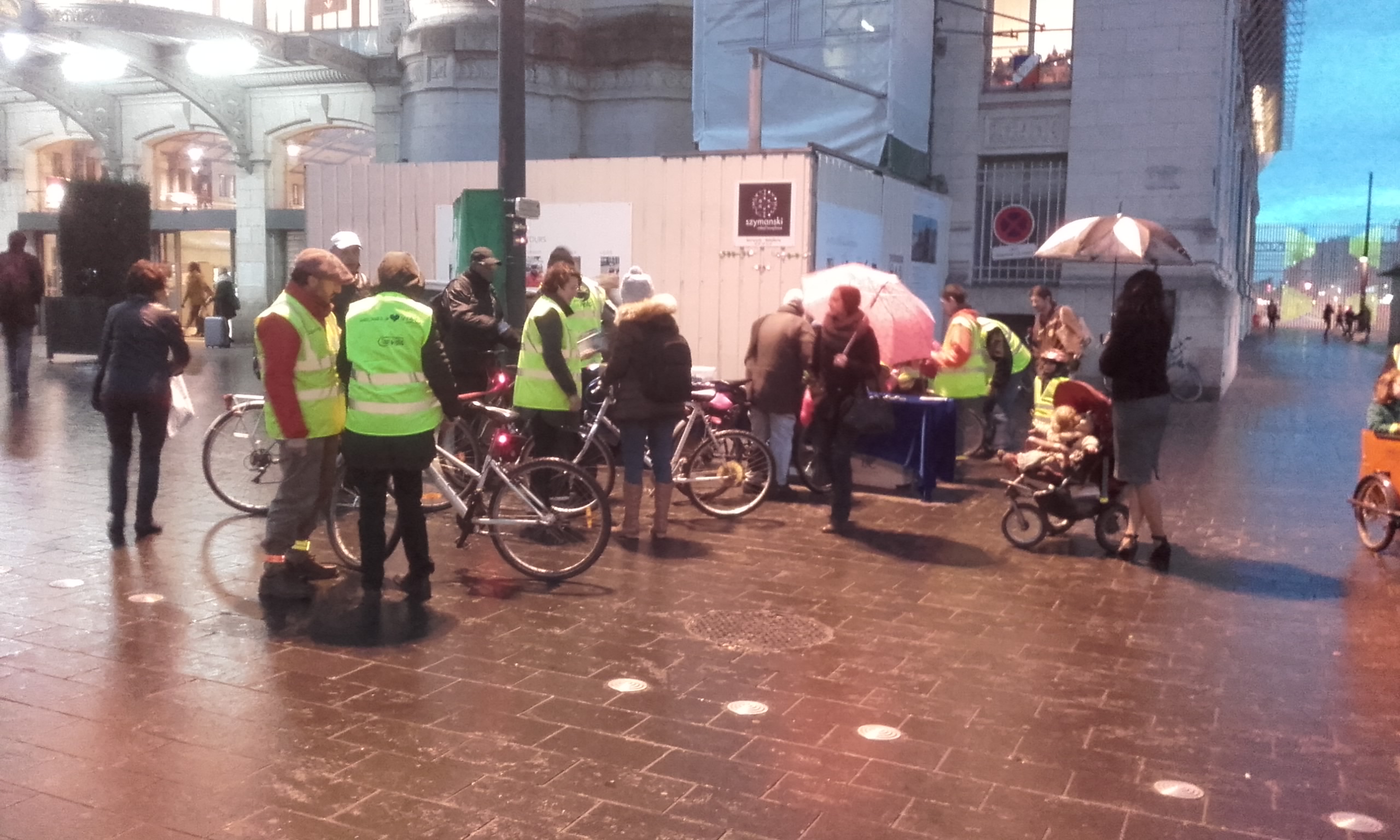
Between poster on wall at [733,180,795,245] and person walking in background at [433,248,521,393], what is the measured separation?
13.3 ft

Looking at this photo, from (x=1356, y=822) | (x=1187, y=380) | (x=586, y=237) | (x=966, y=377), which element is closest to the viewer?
(x=1356, y=822)

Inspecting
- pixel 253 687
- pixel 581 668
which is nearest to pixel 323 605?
pixel 253 687

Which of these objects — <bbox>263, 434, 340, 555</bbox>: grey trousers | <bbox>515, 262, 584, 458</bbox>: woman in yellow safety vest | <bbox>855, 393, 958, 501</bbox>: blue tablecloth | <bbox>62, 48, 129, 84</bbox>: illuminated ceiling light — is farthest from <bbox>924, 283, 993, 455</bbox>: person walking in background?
<bbox>62, 48, 129, 84</bbox>: illuminated ceiling light

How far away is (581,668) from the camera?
18.9 feet

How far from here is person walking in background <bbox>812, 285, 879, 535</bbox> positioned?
8.84 meters

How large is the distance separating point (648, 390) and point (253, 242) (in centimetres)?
2068

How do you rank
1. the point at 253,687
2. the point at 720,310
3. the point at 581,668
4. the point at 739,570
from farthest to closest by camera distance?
the point at 720,310 → the point at 739,570 → the point at 581,668 → the point at 253,687

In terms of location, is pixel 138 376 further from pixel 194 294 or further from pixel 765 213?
pixel 194 294

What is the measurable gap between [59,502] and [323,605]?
359 cm

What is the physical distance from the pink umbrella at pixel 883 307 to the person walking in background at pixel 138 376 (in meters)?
4.77

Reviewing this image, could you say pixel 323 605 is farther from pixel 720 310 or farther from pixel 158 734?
pixel 720 310

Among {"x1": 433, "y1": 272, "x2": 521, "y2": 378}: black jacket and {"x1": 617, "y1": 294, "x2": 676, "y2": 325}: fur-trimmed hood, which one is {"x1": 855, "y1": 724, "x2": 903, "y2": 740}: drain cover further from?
{"x1": 433, "y1": 272, "x2": 521, "y2": 378}: black jacket

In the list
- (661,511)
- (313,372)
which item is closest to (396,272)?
(313,372)

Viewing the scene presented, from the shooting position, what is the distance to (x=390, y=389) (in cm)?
650
